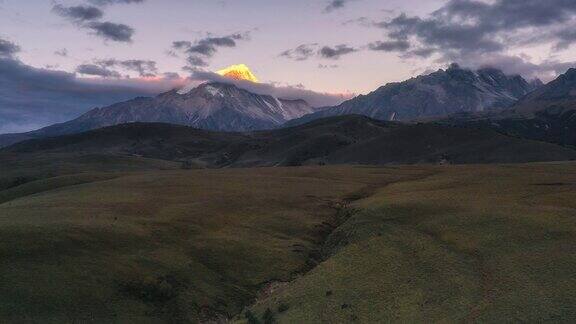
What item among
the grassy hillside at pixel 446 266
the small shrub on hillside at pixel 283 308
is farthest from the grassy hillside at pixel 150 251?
the small shrub on hillside at pixel 283 308

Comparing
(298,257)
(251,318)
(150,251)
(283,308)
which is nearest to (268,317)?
(283,308)

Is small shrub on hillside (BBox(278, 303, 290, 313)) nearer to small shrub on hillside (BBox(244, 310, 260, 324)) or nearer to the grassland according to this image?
the grassland

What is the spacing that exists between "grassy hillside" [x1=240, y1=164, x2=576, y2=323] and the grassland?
190mm

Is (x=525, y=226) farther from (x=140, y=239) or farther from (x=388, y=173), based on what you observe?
(x=388, y=173)

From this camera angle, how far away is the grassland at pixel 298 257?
142 ft

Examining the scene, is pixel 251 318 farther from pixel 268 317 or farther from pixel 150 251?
pixel 150 251

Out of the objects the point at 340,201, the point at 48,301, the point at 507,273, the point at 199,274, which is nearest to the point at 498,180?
the point at 340,201

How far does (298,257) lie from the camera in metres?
66.4

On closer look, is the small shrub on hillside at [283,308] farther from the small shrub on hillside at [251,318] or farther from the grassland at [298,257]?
the small shrub on hillside at [251,318]

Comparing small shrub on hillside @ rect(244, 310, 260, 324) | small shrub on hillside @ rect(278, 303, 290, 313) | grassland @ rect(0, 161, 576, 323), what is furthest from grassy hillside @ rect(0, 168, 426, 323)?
small shrub on hillside @ rect(278, 303, 290, 313)

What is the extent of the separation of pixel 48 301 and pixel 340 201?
2339 inches

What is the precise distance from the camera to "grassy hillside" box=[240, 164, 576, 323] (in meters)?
40.6

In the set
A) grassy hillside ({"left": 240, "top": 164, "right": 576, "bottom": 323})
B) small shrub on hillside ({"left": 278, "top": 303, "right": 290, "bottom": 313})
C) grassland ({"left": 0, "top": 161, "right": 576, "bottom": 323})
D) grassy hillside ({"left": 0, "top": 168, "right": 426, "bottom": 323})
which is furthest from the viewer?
grassy hillside ({"left": 0, "top": 168, "right": 426, "bottom": 323})

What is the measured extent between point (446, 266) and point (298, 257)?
20.9 metres
